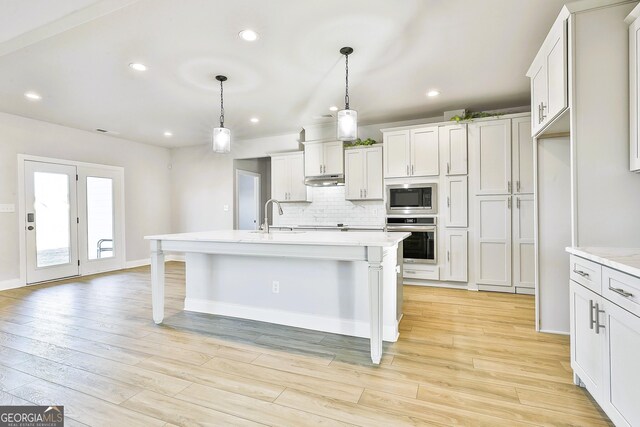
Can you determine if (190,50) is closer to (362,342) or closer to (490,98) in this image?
(362,342)

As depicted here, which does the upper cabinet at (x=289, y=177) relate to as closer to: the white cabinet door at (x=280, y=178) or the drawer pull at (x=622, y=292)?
the white cabinet door at (x=280, y=178)

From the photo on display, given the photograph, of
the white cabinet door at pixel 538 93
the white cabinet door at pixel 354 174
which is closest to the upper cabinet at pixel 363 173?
the white cabinet door at pixel 354 174

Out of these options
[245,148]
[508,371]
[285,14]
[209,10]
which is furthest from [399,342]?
[245,148]

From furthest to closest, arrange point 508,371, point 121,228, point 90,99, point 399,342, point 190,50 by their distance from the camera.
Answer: point 121,228, point 90,99, point 190,50, point 399,342, point 508,371

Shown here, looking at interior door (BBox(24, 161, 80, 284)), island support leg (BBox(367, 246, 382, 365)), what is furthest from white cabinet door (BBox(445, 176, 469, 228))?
interior door (BBox(24, 161, 80, 284))

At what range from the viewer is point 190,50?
287 centimetres

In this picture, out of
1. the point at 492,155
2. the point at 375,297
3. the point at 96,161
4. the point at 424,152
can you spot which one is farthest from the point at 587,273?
the point at 96,161

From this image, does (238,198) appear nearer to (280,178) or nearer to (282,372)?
(280,178)

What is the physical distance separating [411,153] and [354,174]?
3.22 ft

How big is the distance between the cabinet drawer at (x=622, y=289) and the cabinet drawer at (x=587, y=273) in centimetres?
5

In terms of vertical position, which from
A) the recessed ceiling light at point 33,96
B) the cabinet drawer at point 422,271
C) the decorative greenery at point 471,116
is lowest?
the cabinet drawer at point 422,271

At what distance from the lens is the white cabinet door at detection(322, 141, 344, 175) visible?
520 centimetres

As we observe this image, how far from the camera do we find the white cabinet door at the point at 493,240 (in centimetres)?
413

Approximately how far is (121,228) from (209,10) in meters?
5.23
